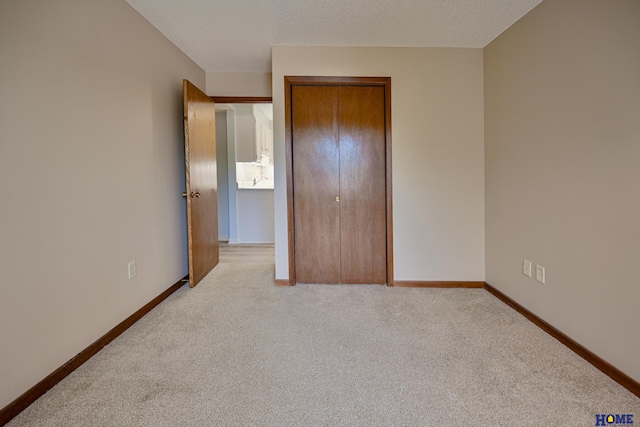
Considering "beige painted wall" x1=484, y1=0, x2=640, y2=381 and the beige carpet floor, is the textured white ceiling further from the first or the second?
the beige carpet floor

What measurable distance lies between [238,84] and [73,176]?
2.35m

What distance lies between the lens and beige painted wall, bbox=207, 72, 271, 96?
367 centimetres

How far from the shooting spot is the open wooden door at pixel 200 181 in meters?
2.90

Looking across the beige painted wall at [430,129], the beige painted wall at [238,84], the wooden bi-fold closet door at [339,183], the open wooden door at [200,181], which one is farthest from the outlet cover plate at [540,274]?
the beige painted wall at [238,84]

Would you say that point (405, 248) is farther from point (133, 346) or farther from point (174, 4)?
point (174, 4)

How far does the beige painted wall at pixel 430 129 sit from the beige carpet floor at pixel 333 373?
2.61 ft

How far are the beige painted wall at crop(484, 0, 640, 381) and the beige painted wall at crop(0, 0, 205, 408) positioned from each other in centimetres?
285

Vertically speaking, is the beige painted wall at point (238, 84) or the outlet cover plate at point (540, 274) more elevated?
the beige painted wall at point (238, 84)

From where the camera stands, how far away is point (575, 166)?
1877 mm

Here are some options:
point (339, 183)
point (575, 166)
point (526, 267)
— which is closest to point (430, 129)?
point (339, 183)

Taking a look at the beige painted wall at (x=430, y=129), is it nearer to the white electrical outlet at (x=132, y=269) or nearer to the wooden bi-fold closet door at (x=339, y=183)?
the wooden bi-fold closet door at (x=339, y=183)

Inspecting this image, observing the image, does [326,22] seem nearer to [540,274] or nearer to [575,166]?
[575,166]

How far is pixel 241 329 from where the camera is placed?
2189mm

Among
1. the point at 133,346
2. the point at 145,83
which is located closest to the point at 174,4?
the point at 145,83
